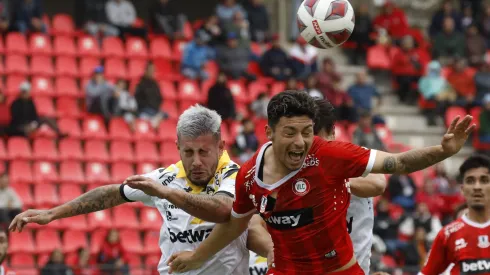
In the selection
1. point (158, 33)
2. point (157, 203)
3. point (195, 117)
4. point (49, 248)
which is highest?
point (158, 33)

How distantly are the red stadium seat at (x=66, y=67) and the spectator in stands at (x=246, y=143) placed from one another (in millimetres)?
3555

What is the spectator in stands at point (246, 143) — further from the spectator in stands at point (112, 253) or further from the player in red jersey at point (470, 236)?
the player in red jersey at point (470, 236)

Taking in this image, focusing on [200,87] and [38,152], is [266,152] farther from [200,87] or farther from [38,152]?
[200,87]

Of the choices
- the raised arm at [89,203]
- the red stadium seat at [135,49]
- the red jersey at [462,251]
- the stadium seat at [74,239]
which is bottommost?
the stadium seat at [74,239]

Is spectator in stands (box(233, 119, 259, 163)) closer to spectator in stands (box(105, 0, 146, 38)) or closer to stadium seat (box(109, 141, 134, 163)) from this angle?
stadium seat (box(109, 141, 134, 163))

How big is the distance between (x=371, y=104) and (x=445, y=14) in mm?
4059

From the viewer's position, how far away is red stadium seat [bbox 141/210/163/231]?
18044 mm

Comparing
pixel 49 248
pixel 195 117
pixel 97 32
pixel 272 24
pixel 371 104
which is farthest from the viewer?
pixel 272 24

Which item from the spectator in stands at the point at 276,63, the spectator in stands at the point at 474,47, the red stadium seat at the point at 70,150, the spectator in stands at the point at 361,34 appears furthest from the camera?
the spectator in stands at the point at 474,47

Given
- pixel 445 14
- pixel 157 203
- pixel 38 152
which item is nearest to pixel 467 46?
pixel 445 14

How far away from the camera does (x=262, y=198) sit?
661cm

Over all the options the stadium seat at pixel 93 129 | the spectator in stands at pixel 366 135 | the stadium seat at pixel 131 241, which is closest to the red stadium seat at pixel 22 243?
the stadium seat at pixel 131 241

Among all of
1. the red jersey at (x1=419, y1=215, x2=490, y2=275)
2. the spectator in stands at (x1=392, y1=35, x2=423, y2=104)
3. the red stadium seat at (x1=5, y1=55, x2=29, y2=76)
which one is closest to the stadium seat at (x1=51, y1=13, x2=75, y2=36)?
the red stadium seat at (x1=5, y1=55, x2=29, y2=76)

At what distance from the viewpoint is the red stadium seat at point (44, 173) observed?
1784 cm
